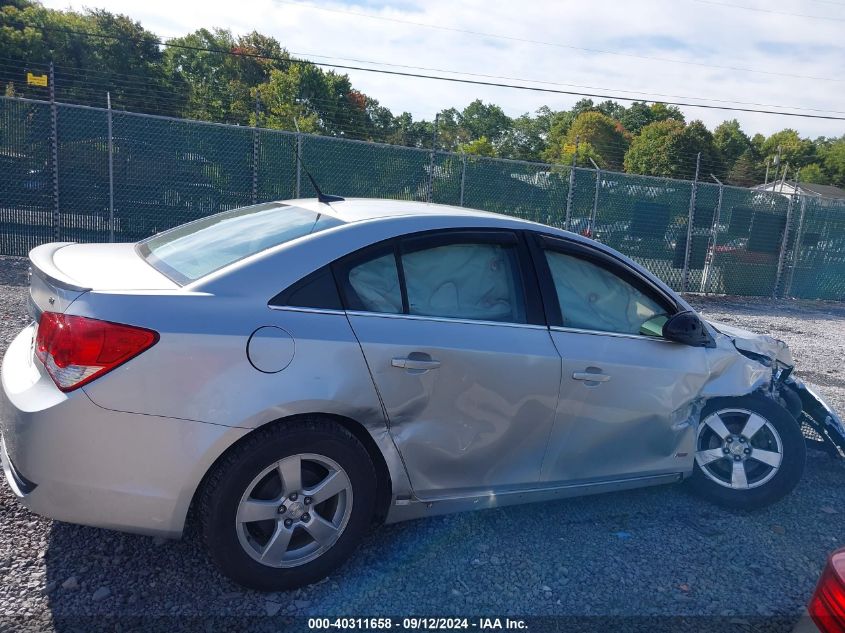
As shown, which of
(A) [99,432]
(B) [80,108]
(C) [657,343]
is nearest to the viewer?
(A) [99,432]

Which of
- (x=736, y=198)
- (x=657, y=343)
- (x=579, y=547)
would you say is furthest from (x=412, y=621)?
(x=736, y=198)

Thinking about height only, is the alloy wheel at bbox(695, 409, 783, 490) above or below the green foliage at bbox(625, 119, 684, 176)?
below

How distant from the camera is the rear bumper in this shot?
8.57 ft

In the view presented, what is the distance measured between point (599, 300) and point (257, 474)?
6.47 feet

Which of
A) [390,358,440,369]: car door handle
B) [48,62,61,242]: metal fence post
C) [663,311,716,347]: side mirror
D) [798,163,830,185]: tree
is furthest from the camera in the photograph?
[798,163,830,185]: tree

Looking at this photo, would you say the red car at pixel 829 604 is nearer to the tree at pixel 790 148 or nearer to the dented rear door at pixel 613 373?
the dented rear door at pixel 613 373

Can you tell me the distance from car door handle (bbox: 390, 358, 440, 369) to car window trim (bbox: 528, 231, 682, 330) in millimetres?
712

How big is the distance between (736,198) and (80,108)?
11.5 m

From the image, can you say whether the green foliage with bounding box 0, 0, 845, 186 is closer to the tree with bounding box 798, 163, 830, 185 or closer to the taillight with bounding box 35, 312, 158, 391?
the tree with bounding box 798, 163, 830, 185

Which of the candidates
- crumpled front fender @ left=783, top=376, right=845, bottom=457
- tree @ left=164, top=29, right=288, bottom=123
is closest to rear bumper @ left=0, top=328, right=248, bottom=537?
crumpled front fender @ left=783, top=376, right=845, bottom=457

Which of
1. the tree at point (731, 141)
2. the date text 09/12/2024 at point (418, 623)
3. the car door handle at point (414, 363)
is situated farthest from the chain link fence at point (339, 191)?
the tree at point (731, 141)

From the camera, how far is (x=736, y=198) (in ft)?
45.1

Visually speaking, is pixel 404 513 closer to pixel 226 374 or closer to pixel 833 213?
pixel 226 374

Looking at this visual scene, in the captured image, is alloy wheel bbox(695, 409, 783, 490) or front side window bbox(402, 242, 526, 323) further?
alloy wheel bbox(695, 409, 783, 490)
